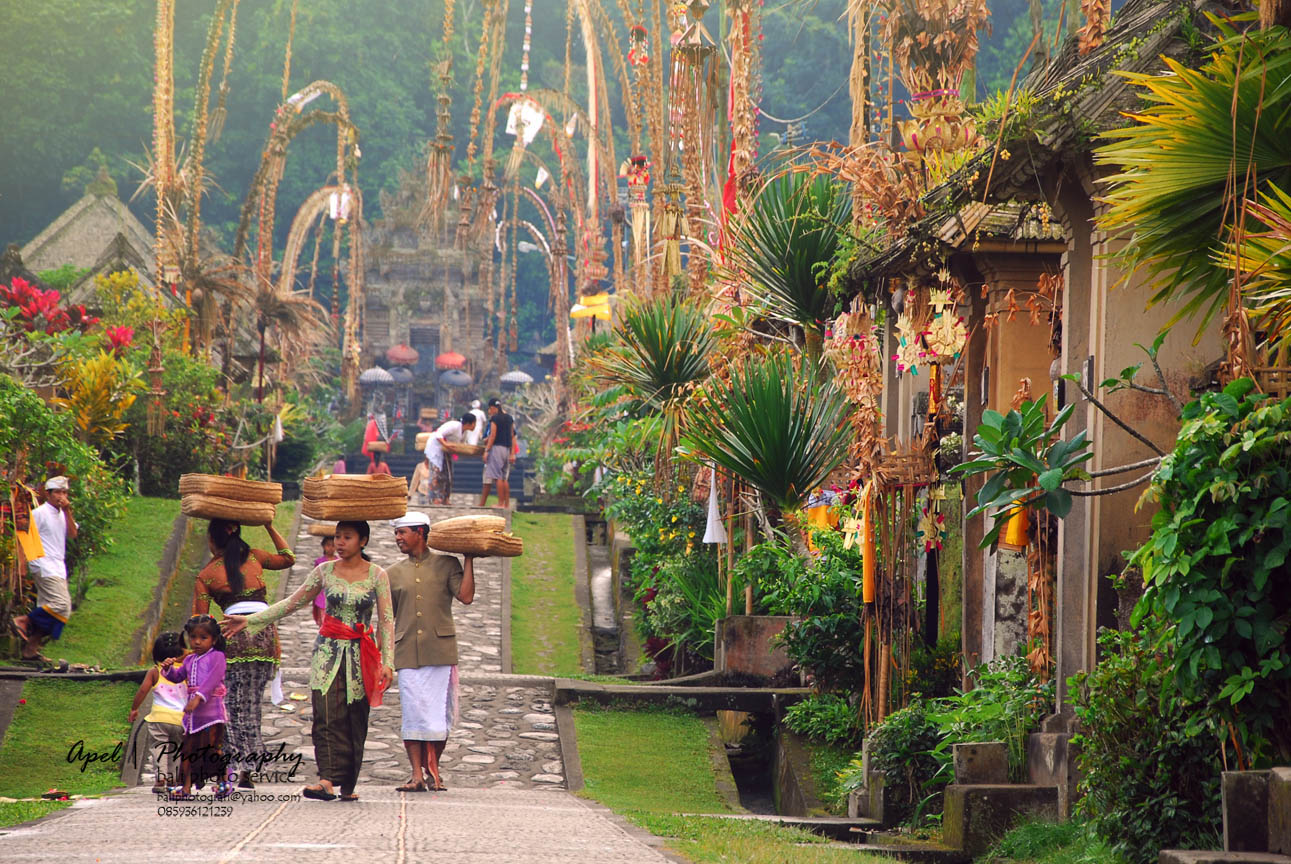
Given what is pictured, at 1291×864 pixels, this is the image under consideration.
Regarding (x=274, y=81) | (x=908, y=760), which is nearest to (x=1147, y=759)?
(x=908, y=760)

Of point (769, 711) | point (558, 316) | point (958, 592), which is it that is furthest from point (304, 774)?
point (558, 316)

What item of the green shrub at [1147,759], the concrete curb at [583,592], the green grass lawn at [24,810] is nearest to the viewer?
the green shrub at [1147,759]

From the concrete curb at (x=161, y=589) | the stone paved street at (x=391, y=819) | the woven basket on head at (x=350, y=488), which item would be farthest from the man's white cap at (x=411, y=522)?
the concrete curb at (x=161, y=589)

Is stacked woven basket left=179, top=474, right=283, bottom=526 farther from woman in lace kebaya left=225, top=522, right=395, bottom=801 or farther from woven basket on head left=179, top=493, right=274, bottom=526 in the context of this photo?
woman in lace kebaya left=225, top=522, right=395, bottom=801

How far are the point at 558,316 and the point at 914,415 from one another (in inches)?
855

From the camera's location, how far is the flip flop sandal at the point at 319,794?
8000 millimetres

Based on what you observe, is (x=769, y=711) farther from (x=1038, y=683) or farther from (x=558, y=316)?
(x=558, y=316)

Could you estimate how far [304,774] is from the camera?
10.5m

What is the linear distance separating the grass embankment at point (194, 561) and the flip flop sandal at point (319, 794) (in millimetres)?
7534

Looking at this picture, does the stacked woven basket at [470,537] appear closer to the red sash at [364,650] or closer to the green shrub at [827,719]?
the red sash at [364,650]

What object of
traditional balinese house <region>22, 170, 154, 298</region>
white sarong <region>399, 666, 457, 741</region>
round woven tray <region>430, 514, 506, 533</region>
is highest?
traditional balinese house <region>22, 170, 154, 298</region>

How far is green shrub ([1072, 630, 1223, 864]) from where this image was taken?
5770 millimetres

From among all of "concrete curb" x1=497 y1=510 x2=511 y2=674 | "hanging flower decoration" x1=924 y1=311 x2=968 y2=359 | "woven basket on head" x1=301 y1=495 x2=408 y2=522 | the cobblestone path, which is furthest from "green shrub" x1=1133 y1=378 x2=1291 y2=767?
"concrete curb" x1=497 y1=510 x2=511 y2=674

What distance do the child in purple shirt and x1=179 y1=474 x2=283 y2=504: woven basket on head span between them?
4.14 feet
